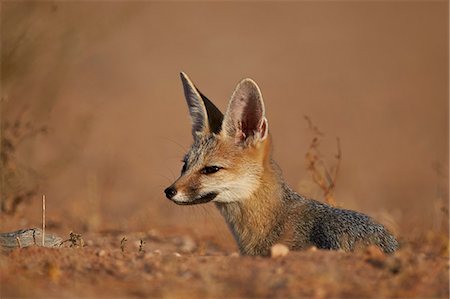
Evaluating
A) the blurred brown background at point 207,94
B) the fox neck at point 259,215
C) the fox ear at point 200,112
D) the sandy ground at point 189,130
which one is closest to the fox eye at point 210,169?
the fox neck at point 259,215

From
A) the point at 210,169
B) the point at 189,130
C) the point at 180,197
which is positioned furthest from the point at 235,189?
the point at 189,130

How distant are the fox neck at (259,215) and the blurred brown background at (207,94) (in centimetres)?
140

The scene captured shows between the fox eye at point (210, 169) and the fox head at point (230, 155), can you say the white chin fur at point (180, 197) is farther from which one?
the fox eye at point (210, 169)

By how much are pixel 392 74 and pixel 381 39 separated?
4149mm

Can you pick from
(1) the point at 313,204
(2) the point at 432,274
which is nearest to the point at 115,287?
(2) the point at 432,274

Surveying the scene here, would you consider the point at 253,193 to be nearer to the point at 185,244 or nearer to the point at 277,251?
the point at 277,251

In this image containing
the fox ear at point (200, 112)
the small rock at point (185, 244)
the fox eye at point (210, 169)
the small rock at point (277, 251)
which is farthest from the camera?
the small rock at point (185, 244)

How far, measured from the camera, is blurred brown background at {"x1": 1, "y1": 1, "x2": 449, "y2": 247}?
11125mm

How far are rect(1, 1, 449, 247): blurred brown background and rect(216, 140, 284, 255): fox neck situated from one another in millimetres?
1400

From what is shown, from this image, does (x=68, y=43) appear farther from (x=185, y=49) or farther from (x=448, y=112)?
(x=185, y=49)

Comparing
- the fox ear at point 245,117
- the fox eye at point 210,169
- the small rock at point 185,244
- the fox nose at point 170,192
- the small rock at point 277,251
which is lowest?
the small rock at point 185,244

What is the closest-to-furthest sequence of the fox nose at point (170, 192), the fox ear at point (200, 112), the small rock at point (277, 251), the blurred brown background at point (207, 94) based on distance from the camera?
1. the small rock at point (277, 251)
2. the fox nose at point (170, 192)
3. the fox ear at point (200, 112)
4. the blurred brown background at point (207, 94)

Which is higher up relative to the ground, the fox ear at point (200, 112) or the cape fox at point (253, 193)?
the fox ear at point (200, 112)

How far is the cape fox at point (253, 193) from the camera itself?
665cm
